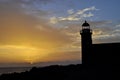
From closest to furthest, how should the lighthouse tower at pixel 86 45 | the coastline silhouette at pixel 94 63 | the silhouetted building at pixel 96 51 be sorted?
the coastline silhouette at pixel 94 63 < the silhouetted building at pixel 96 51 < the lighthouse tower at pixel 86 45

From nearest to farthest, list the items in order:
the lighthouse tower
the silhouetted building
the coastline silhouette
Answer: the coastline silhouette
the silhouetted building
the lighthouse tower

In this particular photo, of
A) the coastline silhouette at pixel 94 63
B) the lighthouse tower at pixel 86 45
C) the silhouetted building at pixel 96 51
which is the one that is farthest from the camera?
the lighthouse tower at pixel 86 45

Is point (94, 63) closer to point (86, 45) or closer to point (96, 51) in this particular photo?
point (96, 51)

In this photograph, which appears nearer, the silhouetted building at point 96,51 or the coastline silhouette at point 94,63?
the coastline silhouette at point 94,63

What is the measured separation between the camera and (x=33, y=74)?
3189cm

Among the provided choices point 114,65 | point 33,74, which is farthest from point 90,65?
point 33,74

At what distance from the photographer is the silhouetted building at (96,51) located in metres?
28.1

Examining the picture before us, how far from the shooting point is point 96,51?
1144 inches

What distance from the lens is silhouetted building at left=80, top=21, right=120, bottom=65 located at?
28094 mm

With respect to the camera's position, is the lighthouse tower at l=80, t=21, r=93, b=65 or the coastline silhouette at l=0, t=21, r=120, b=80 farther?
the lighthouse tower at l=80, t=21, r=93, b=65

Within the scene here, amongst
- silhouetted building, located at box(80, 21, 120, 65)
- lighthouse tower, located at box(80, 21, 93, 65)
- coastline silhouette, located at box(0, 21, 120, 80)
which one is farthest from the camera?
lighthouse tower, located at box(80, 21, 93, 65)

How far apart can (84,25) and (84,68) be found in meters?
5.36

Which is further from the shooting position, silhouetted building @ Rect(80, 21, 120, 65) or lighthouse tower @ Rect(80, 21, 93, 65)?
lighthouse tower @ Rect(80, 21, 93, 65)

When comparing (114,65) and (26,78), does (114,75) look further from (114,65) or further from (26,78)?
Answer: (26,78)
